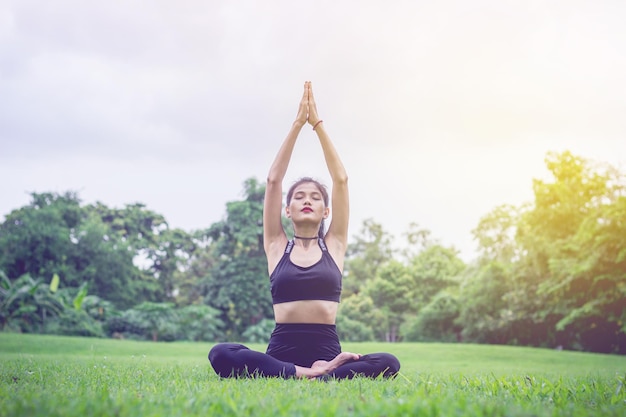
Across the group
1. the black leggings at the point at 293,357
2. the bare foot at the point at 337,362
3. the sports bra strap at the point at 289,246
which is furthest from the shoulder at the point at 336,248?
the bare foot at the point at 337,362

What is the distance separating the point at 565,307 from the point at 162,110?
17.8 meters

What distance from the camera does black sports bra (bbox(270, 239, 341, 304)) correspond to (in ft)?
12.6

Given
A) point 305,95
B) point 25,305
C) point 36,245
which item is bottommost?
point 25,305

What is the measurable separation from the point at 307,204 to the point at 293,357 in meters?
1.20

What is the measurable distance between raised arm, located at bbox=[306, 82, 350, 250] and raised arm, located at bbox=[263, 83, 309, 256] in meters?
0.31

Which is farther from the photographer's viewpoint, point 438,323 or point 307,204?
point 438,323

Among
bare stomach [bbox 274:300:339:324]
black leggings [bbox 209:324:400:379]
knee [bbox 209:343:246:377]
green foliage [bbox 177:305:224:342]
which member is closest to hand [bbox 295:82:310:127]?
bare stomach [bbox 274:300:339:324]

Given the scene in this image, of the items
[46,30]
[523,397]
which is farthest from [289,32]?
[523,397]

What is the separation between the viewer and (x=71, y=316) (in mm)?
17422

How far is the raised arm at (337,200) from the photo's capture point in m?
4.21

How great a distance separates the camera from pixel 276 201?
13.7ft

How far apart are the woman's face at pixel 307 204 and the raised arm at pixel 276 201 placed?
118 mm

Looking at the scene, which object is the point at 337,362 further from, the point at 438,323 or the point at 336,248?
the point at 438,323

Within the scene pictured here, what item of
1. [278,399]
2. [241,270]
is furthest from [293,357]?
[241,270]
